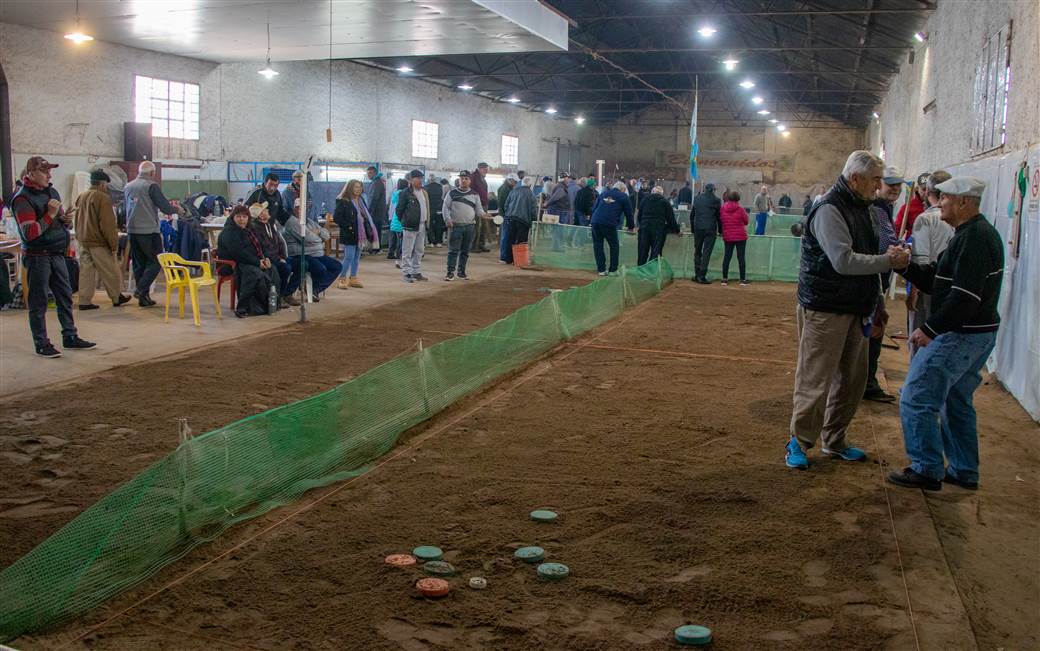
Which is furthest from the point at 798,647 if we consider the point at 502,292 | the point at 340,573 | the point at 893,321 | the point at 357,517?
the point at 502,292

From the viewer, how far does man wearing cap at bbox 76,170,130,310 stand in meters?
10.0

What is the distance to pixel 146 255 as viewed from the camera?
10688 millimetres

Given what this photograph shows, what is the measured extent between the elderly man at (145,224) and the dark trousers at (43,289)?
257 cm

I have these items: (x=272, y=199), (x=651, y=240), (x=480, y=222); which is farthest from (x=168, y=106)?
(x=651, y=240)

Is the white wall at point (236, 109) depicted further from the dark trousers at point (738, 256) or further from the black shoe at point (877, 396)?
the black shoe at point (877, 396)

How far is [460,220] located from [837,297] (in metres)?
9.48

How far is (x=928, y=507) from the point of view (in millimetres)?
4637

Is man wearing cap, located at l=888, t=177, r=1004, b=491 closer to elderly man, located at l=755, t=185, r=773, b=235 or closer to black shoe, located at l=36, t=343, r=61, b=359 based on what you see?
black shoe, located at l=36, t=343, r=61, b=359

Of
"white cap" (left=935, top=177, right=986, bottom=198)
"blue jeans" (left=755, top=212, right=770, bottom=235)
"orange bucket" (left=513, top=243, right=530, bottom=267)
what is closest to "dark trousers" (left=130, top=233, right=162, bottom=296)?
"orange bucket" (left=513, top=243, right=530, bottom=267)

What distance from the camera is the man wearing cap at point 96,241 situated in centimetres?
1002

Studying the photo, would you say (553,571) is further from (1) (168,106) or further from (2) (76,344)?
(1) (168,106)

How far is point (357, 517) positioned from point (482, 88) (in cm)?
2812

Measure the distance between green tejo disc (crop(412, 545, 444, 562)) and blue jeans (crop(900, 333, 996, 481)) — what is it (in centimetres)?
270

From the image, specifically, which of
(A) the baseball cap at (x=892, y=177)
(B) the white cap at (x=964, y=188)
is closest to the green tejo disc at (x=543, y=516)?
(B) the white cap at (x=964, y=188)
